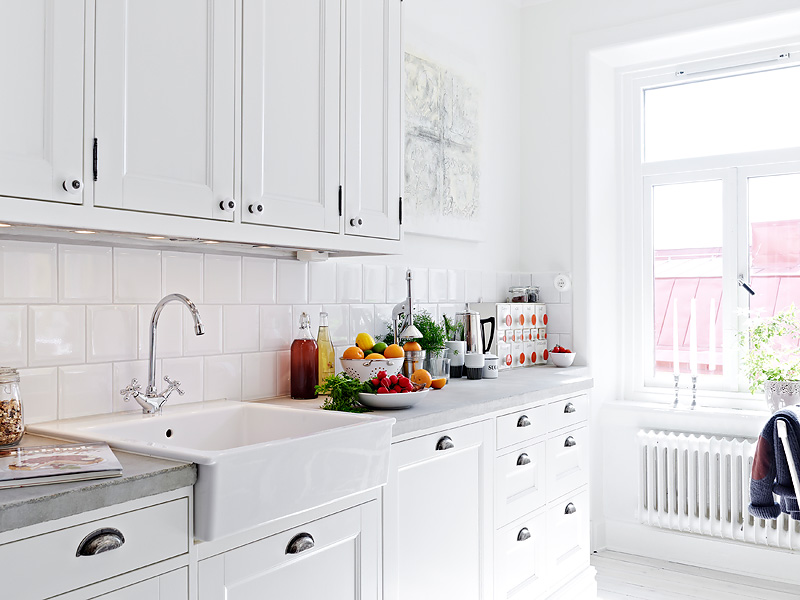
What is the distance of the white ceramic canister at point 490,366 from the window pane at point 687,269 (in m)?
1.39

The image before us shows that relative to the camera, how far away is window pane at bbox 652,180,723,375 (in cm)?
381

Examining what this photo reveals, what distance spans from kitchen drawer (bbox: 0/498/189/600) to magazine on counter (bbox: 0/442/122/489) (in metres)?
0.09

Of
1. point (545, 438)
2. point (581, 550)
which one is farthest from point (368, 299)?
point (581, 550)

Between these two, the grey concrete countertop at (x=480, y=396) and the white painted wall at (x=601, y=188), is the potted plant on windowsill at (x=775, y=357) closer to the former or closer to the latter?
the white painted wall at (x=601, y=188)

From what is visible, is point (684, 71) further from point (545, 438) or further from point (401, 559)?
point (401, 559)

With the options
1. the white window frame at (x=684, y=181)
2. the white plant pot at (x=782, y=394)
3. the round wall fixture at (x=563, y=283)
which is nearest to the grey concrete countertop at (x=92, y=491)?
the round wall fixture at (x=563, y=283)

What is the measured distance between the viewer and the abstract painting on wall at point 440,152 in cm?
309

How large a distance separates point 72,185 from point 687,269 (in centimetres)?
335

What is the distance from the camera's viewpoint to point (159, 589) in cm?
128

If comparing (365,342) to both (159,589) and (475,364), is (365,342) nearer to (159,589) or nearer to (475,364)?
(475,364)

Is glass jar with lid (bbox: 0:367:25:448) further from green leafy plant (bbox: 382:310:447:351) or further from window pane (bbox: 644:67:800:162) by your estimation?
window pane (bbox: 644:67:800:162)

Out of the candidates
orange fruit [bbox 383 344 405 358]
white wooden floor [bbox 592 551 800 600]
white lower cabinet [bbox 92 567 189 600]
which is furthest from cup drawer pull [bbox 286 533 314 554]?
white wooden floor [bbox 592 551 800 600]

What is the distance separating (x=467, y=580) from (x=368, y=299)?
1.10 metres

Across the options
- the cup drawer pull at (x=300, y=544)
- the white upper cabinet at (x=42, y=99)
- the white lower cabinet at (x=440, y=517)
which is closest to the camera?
the white upper cabinet at (x=42, y=99)
